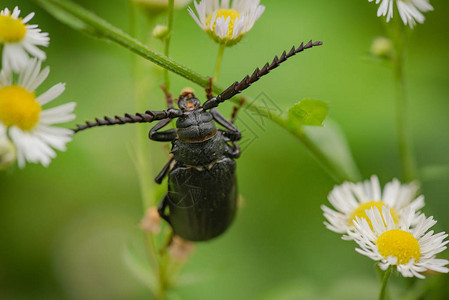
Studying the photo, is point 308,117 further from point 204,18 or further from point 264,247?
point 264,247

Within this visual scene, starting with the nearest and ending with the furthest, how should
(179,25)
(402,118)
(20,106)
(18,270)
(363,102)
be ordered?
(20,106) → (402,118) → (18,270) → (363,102) → (179,25)

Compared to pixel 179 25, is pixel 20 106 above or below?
below

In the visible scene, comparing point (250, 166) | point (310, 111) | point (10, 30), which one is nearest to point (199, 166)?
point (310, 111)

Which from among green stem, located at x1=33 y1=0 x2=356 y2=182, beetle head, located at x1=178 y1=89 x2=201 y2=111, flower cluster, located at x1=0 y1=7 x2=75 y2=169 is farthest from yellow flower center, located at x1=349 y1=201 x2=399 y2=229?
flower cluster, located at x1=0 y1=7 x2=75 y2=169

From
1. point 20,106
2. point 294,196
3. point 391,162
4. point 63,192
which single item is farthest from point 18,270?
point 391,162

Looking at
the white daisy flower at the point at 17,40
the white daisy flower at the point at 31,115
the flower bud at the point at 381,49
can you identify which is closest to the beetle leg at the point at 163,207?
the white daisy flower at the point at 31,115

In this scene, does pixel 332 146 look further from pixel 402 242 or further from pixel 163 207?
pixel 163 207
